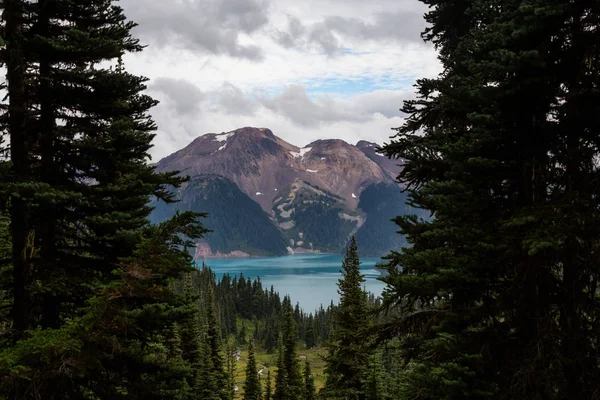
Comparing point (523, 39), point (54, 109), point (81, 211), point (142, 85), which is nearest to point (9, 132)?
point (54, 109)

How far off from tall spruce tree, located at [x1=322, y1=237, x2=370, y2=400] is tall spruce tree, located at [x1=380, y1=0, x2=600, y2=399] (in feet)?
61.1

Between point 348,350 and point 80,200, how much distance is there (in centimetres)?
2129

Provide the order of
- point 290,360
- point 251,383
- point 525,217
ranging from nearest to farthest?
point 525,217 → point 290,360 → point 251,383

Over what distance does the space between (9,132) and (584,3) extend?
12089mm

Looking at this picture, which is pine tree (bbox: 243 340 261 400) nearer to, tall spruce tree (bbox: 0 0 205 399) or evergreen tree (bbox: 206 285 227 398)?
evergreen tree (bbox: 206 285 227 398)

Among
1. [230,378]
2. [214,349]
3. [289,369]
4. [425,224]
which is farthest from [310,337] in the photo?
[425,224]

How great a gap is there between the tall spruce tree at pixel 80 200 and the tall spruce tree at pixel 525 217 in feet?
18.1

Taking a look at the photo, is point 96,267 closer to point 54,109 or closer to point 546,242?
point 54,109

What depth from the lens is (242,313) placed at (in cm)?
19288

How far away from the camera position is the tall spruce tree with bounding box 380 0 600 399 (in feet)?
25.6

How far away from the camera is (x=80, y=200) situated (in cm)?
1000

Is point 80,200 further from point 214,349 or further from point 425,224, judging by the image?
point 214,349

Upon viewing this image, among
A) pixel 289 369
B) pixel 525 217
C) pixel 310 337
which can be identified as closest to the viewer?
pixel 525 217

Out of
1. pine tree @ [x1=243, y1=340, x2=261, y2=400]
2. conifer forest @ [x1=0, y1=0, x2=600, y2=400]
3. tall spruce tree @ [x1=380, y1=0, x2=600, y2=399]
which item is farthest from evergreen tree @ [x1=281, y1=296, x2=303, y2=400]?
tall spruce tree @ [x1=380, y1=0, x2=600, y2=399]
